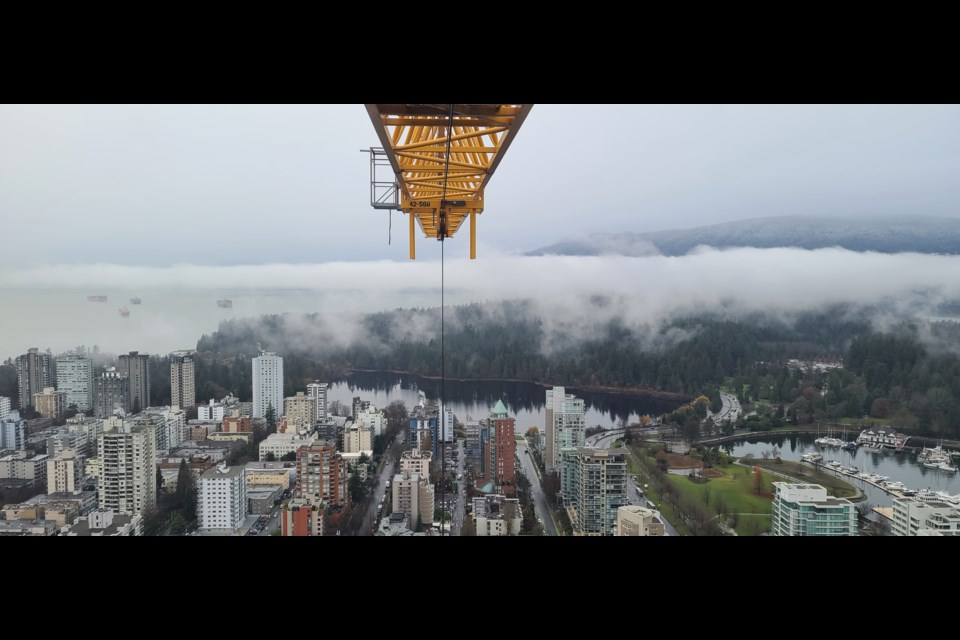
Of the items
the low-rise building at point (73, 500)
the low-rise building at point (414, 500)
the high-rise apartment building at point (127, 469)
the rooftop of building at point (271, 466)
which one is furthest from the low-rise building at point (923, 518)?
the low-rise building at point (73, 500)

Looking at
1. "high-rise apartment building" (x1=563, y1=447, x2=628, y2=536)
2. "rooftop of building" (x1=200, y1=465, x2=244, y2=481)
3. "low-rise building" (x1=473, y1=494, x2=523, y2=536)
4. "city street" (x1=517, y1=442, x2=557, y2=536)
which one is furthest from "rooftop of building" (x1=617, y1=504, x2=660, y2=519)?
"rooftop of building" (x1=200, y1=465, x2=244, y2=481)

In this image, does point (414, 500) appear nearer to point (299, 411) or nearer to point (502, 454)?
point (502, 454)

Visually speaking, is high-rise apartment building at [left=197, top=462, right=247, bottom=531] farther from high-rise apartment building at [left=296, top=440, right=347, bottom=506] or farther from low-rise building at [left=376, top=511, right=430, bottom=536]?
low-rise building at [left=376, top=511, right=430, bottom=536]

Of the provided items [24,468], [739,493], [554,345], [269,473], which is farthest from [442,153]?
[554,345]

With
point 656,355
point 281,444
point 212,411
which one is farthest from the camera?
point 656,355
